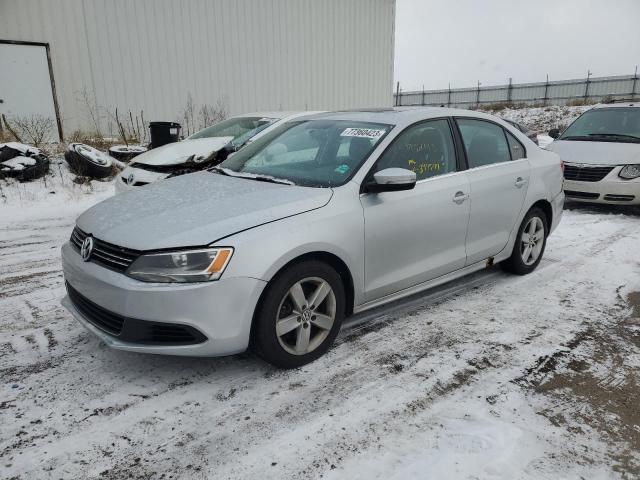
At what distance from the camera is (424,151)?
3.78 metres

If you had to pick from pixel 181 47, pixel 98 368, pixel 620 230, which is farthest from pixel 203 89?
pixel 98 368

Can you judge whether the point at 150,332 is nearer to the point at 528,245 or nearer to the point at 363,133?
the point at 363,133

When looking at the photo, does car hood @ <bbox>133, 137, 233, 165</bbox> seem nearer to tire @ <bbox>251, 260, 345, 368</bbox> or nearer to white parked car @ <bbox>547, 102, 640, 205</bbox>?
tire @ <bbox>251, 260, 345, 368</bbox>

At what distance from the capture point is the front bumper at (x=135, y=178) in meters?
6.54

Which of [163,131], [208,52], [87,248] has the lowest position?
[87,248]

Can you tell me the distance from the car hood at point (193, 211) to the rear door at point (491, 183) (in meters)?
1.54

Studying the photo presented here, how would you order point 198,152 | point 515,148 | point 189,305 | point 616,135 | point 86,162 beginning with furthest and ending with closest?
point 86,162, point 616,135, point 198,152, point 515,148, point 189,305

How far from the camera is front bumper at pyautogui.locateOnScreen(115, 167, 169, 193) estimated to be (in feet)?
21.5

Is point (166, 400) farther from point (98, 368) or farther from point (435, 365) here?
point (435, 365)

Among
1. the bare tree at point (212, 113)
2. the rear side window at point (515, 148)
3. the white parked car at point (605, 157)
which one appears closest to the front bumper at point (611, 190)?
the white parked car at point (605, 157)

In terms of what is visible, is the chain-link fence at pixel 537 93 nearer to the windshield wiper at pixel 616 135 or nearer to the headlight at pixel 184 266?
the windshield wiper at pixel 616 135

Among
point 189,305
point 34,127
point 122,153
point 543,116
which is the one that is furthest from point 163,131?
point 543,116

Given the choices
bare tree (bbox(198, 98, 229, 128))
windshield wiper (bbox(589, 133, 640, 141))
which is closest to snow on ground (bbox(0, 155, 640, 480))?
windshield wiper (bbox(589, 133, 640, 141))

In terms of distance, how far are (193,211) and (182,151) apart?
14.8 ft
